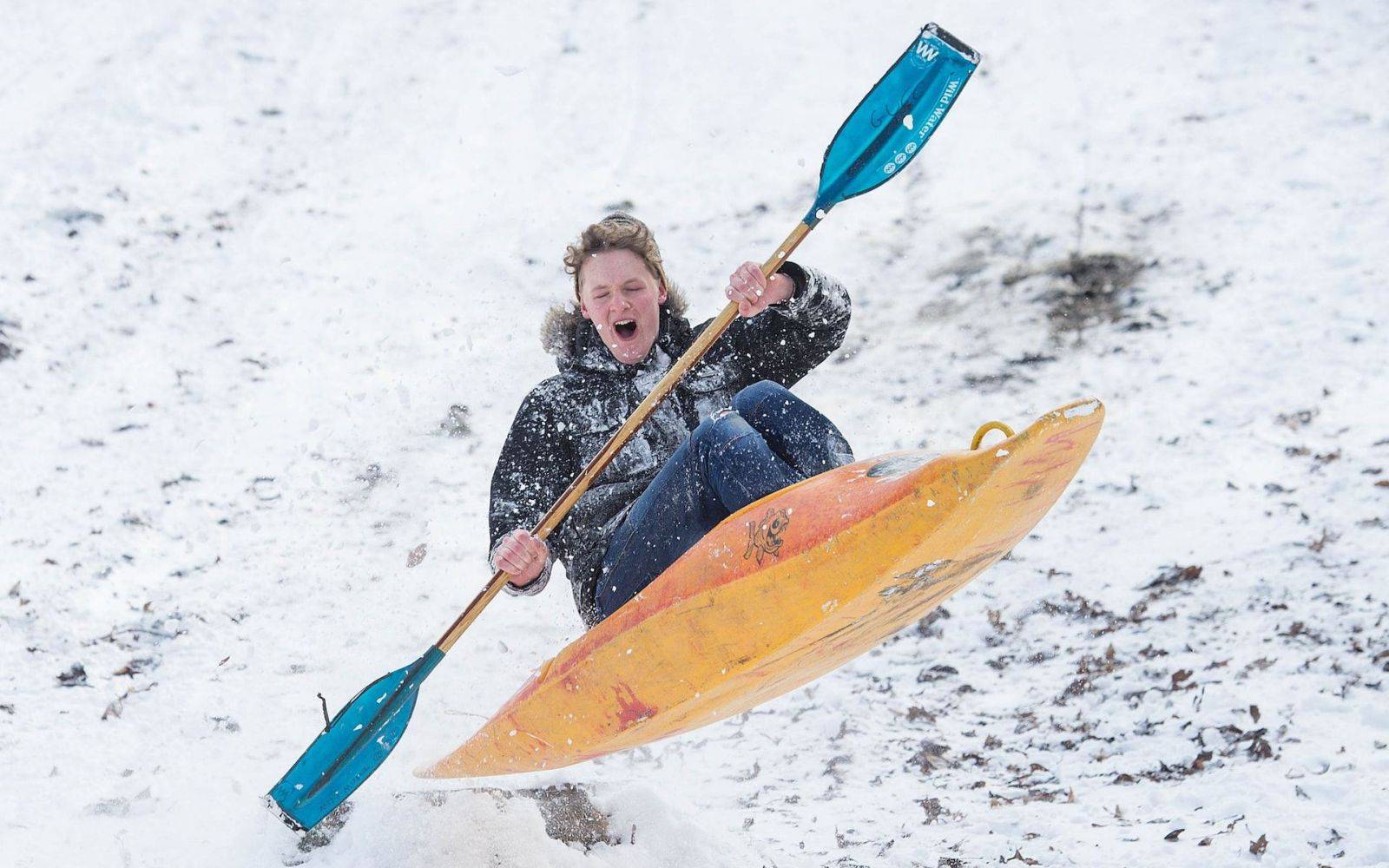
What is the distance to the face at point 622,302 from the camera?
317cm

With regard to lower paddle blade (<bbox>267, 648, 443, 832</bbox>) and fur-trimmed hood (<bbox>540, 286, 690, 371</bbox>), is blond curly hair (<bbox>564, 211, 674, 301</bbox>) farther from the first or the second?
lower paddle blade (<bbox>267, 648, 443, 832</bbox>)

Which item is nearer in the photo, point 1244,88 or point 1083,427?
point 1083,427

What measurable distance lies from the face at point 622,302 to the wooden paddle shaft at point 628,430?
174 millimetres

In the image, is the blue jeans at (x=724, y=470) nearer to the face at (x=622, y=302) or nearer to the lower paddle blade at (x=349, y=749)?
the face at (x=622, y=302)

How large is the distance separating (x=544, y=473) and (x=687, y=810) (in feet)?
3.47

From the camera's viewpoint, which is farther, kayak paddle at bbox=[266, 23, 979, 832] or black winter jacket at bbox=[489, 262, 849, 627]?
black winter jacket at bbox=[489, 262, 849, 627]

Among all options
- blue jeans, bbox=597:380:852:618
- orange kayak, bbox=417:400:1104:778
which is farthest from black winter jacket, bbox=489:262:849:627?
orange kayak, bbox=417:400:1104:778

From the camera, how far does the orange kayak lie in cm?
229

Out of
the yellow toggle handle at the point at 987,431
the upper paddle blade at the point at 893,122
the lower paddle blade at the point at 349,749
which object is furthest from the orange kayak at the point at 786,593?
the upper paddle blade at the point at 893,122

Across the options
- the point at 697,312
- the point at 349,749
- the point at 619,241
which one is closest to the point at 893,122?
the point at 619,241

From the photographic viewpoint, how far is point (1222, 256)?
589cm

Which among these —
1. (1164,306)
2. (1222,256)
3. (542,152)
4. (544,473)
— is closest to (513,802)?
(544,473)

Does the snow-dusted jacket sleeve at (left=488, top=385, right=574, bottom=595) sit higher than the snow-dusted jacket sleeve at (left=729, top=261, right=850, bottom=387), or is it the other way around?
the snow-dusted jacket sleeve at (left=729, top=261, right=850, bottom=387)

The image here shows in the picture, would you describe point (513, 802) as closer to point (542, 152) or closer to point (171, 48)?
point (542, 152)
